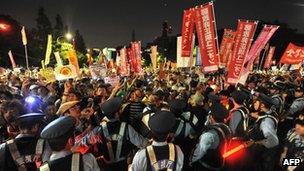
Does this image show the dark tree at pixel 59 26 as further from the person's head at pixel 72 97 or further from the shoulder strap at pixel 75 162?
the shoulder strap at pixel 75 162

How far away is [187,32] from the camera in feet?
46.2

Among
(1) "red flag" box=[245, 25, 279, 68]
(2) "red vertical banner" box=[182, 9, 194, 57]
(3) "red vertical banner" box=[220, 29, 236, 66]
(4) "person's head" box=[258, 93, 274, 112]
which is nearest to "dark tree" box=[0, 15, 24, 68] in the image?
(3) "red vertical banner" box=[220, 29, 236, 66]

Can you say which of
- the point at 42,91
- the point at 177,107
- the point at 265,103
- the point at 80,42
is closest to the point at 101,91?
the point at 42,91

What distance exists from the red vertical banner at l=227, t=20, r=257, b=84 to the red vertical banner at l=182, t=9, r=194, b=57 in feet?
5.89

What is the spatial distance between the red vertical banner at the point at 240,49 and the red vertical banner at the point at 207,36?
1.07m

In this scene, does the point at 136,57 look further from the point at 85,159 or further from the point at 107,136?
the point at 85,159

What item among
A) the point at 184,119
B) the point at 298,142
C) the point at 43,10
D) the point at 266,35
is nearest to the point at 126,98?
the point at 184,119

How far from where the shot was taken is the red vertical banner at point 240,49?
12062 millimetres

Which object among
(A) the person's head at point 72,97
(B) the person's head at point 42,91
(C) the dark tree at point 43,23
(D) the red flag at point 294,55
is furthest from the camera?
(C) the dark tree at point 43,23

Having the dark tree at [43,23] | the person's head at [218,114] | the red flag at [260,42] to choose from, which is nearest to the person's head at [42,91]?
the person's head at [218,114]

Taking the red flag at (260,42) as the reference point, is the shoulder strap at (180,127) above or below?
below

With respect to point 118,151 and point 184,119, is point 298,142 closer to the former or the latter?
point 184,119

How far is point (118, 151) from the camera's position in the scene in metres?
5.85

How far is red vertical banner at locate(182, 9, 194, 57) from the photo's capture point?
13945mm
